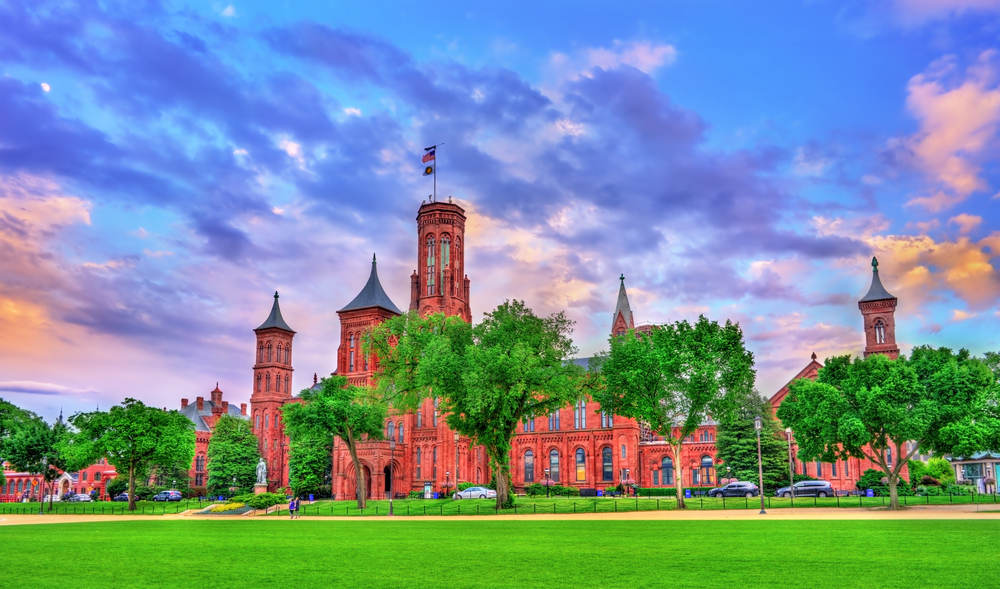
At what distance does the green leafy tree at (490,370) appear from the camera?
4797cm

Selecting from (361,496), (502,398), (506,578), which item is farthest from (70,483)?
(506,578)

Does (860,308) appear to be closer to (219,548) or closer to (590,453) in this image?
(590,453)

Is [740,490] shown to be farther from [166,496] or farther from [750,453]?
[166,496]

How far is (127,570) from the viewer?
16.7 meters

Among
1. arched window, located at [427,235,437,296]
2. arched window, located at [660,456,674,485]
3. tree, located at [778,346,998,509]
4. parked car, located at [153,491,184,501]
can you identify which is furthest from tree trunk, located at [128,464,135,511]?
arched window, located at [660,456,674,485]

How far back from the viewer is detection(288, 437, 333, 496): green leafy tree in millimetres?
85000

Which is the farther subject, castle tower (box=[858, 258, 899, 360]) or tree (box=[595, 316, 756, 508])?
castle tower (box=[858, 258, 899, 360])

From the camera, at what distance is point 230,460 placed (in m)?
98.1

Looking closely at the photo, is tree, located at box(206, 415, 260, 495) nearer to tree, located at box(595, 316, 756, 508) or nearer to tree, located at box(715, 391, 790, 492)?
tree, located at box(715, 391, 790, 492)

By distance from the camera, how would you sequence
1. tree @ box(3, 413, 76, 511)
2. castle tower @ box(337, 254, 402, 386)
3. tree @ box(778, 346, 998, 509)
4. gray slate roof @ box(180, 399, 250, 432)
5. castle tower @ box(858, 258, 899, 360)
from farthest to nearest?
gray slate roof @ box(180, 399, 250, 432), castle tower @ box(337, 254, 402, 386), castle tower @ box(858, 258, 899, 360), tree @ box(3, 413, 76, 511), tree @ box(778, 346, 998, 509)

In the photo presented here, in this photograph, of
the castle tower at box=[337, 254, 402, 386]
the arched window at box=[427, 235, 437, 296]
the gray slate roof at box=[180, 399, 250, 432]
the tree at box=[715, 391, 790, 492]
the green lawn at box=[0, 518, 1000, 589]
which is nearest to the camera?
the green lawn at box=[0, 518, 1000, 589]

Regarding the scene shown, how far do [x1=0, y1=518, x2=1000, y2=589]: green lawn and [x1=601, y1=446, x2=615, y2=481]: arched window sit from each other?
58.6 meters

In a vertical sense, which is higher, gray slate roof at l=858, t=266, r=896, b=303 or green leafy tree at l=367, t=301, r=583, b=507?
gray slate roof at l=858, t=266, r=896, b=303

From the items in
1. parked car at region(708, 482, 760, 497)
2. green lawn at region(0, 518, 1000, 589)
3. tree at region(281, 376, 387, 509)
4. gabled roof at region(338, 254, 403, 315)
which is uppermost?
gabled roof at region(338, 254, 403, 315)
